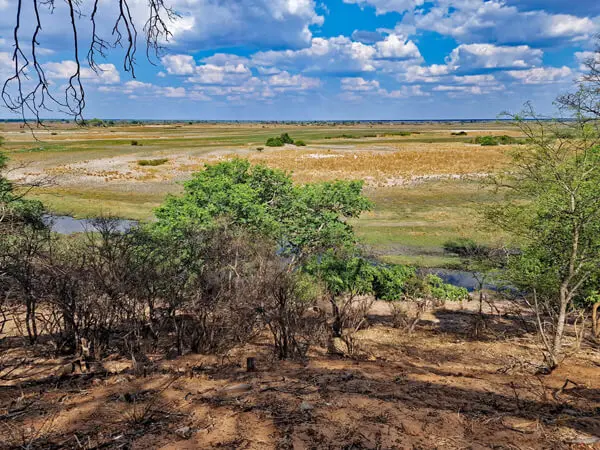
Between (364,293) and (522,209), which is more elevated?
(522,209)

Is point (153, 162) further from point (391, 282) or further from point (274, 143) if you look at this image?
point (391, 282)

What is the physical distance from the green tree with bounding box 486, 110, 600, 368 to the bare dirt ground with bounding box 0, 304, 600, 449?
2043 millimetres

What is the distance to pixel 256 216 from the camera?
1673cm

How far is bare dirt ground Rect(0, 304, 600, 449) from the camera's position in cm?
465

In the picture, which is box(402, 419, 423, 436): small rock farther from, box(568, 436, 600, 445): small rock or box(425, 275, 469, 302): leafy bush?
box(425, 275, 469, 302): leafy bush

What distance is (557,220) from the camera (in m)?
9.90

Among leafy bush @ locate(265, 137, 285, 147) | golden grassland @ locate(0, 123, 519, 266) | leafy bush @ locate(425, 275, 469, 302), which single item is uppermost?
leafy bush @ locate(265, 137, 285, 147)

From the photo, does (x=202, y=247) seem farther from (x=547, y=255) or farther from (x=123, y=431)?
(x=547, y=255)

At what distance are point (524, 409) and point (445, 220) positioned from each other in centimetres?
2895

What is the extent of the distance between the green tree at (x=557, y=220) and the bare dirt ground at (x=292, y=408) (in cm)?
204

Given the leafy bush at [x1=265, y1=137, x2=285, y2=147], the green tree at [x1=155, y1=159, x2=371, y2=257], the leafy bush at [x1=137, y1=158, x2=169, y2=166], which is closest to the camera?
the green tree at [x1=155, y1=159, x2=371, y2=257]

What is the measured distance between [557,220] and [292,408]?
26.2 ft

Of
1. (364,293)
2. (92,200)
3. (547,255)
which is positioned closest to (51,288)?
(547,255)

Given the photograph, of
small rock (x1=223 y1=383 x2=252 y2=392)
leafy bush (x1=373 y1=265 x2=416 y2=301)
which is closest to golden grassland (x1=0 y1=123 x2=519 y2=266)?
leafy bush (x1=373 y1=265 x2=416 y2=301)
